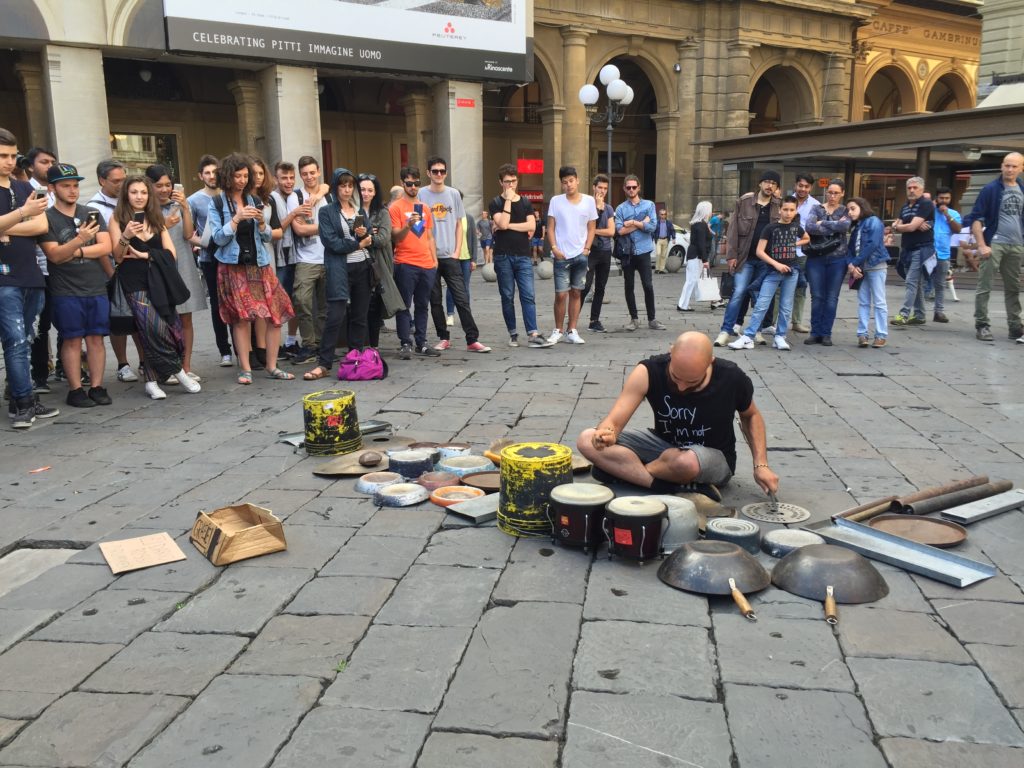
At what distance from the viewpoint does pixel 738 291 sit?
8.64 metres

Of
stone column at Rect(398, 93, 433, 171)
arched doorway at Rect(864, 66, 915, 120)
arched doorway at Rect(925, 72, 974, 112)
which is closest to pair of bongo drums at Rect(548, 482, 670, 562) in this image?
stone column at Rect(398, 93, 433, 171)

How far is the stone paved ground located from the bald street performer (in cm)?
41

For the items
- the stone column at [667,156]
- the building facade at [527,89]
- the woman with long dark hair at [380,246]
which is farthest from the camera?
the stone column at [667,156]

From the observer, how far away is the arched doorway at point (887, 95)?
30.8 m

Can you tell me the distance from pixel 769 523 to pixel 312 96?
630 inches

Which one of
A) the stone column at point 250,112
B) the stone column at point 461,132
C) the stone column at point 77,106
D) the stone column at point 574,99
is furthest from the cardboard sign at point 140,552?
the stone column at point 574,99

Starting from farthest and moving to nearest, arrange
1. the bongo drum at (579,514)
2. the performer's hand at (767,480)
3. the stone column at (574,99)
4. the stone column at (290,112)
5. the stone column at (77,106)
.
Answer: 1. the stone column at (574,99)
2. the stone column at (290,112)
3. the stone column at (77,106)
4. the performer's hand at (767,480)
5. the bongo drum at (579,514)

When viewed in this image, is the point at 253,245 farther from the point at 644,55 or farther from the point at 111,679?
the point at 644,55

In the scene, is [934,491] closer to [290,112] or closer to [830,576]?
[830,576]

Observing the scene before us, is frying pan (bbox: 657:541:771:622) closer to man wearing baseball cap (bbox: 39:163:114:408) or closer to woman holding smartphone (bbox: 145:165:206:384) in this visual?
man wearing baseball cap (bbox: 39:163:114:408)

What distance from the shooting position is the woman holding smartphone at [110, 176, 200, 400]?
6.17m

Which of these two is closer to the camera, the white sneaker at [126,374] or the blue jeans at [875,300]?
the white sneaker at [126,374]

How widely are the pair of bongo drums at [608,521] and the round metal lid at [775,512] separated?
2.04 ft

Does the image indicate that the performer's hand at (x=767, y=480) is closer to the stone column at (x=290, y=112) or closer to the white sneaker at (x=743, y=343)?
the white sneaker at (x=743, y=343)
